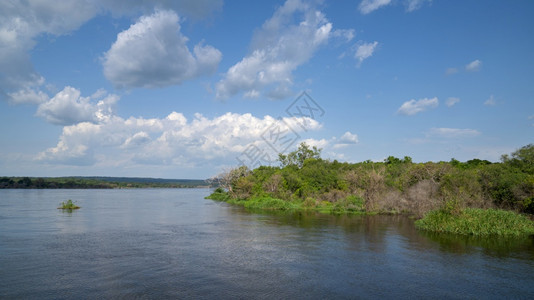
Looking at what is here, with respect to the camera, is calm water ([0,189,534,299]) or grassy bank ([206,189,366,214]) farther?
grassy bank ([206,189,366,214])

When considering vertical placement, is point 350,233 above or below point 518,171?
below

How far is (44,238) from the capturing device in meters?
25.2

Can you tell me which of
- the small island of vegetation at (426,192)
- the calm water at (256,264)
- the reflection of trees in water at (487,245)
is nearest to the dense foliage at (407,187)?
the small island of vegetation at (426,192)

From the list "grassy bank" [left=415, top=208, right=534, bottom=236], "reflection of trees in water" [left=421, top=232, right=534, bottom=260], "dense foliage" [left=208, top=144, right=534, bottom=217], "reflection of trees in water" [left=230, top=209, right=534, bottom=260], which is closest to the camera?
"reflection of trees in water" [left=421, top=232, right=534, bottom=260]

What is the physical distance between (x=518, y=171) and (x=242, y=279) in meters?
32.5

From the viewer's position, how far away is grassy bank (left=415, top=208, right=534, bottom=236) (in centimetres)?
2852

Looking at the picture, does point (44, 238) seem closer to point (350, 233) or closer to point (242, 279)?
point (242, 279)

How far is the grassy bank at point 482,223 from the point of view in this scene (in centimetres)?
2852

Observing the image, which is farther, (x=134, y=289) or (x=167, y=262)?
(x=167, y=262)

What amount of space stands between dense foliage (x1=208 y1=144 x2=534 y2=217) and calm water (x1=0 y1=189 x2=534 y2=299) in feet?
29.0

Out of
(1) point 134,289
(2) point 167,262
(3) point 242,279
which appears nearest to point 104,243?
(2) point 167,262

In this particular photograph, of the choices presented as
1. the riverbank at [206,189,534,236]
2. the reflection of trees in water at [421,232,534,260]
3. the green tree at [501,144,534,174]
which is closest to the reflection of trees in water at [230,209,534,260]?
the reflection of trees in water at [421,232,534,260]

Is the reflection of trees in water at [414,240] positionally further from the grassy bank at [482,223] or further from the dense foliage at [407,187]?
the dense foliage at [407,187]

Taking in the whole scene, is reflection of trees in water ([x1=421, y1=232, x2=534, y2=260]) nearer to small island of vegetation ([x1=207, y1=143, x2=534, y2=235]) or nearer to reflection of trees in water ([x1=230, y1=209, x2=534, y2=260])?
reflection of trees in water ([x1=230, y1=209, x2=534, y2=260])
